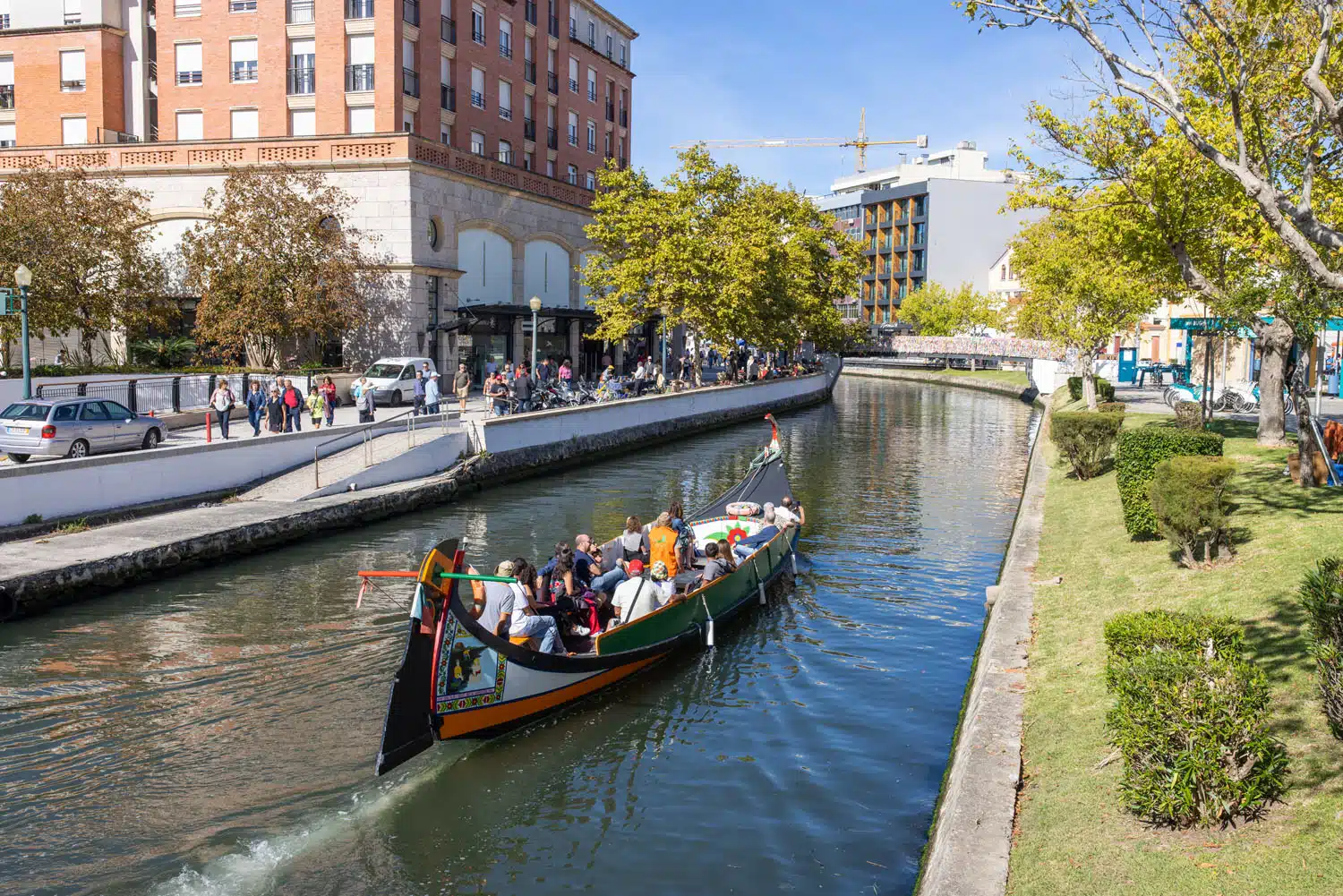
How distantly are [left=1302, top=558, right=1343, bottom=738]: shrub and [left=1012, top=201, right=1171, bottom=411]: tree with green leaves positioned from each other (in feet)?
57.8

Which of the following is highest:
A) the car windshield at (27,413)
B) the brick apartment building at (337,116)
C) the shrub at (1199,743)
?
the brick apartment building at (337,116)

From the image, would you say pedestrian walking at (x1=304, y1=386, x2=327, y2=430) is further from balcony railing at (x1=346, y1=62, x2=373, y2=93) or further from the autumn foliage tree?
balcony railing at (x1=346, y1=62, x2=373, y2=93)

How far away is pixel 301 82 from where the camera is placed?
4703 cm

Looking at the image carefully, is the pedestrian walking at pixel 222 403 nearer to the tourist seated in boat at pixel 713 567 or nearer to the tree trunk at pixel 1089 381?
the tourist seated in boat at pixel 713 567

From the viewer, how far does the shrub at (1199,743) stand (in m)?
7.41

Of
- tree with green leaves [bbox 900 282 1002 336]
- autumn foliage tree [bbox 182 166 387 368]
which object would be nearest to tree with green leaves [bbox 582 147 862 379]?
autumn foliage tree [bbox 182 166 387 368]

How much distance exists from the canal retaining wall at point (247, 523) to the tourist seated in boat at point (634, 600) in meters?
9.57

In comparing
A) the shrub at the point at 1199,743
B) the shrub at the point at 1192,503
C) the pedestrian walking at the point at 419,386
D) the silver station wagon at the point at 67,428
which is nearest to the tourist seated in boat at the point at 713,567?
the shrub at the point at 1192,503

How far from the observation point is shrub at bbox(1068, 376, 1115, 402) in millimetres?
43219

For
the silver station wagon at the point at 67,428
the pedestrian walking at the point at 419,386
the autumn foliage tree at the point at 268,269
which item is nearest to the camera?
the silver station wagon at the point at 67,428

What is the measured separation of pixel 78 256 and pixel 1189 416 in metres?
36.8

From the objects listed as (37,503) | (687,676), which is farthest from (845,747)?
(37,503)

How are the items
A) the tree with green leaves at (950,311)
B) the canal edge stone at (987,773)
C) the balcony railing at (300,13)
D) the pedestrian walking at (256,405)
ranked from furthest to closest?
the tree with green leaves at (950,311)
the balcony railing at (300,13)
the pedestrian walking at (256,405)
the canal edge stone at (987,773)

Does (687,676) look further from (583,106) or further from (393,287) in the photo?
(583,106)
